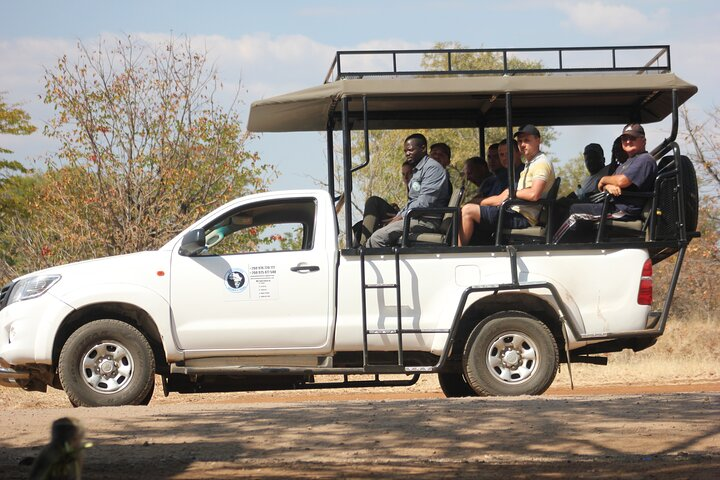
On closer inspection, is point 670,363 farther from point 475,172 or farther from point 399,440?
point 399,440

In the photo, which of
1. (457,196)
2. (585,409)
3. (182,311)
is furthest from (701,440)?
(182,311)

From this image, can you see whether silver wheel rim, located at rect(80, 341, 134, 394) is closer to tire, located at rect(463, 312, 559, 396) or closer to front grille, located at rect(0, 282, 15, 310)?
front grille, located at rect(0, 282, 15, 310)

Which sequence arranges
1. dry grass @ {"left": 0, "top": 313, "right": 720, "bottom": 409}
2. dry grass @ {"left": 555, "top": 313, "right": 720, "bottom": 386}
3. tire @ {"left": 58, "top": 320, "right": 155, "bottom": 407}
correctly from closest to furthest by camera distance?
tire @ {"left": 58, "top": 320, "right": 155, "bottom": 407}, dry grass @ {"left": 0, "top": 313, "right": 720, "bottom": 409}, dry grass @ {"left": 555, "top": 313, "right": 720, "bottom": 386}

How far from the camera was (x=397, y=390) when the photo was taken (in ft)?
53.6

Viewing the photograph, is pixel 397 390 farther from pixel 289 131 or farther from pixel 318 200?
pixel 318 200

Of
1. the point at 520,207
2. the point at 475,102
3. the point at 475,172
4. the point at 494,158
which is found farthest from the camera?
the point at 475,172

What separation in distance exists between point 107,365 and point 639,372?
33.5 feet

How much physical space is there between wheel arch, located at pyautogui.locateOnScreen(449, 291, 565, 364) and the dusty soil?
4.23 ft

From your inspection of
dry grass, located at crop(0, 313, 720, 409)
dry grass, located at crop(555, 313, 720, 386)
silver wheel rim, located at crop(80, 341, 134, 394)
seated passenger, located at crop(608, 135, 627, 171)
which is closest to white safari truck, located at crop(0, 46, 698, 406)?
silver wheel rim, located at crop(80, 341, 134, 394)

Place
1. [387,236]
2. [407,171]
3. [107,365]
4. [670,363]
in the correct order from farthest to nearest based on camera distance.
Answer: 1. [670,363]
2. [407,171]
3. [387,236]
4. [107,365]

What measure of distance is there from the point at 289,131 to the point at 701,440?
599 centimetres

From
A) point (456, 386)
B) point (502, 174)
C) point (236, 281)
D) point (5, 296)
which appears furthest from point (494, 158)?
point (5, 296)

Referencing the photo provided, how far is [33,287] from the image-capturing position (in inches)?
361

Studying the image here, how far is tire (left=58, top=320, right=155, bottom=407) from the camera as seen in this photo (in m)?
8.99
